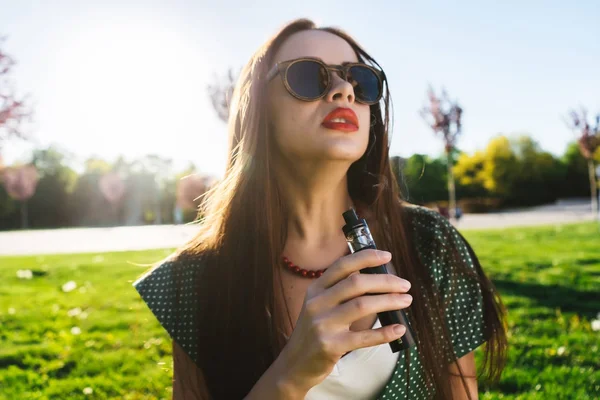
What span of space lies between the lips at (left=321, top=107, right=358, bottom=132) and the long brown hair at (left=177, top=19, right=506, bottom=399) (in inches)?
9.5

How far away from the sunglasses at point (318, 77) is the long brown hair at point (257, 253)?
12cm

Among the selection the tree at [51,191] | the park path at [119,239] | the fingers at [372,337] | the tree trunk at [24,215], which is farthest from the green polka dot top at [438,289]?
the tree at [51,191]

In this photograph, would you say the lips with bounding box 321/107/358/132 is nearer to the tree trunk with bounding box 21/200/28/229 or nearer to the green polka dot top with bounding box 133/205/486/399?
the green polka dot top with bounding box 133/205/486/399

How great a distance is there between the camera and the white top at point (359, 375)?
1.54 meters

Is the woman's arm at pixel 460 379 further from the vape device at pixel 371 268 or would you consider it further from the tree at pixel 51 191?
the tree at pixel 51 191

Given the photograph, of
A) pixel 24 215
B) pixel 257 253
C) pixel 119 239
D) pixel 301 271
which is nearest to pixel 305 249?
pixel 301 271

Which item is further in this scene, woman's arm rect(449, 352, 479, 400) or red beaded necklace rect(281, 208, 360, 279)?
red beaded necklace rect(281, 208, 360, 279)

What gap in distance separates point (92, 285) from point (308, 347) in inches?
277

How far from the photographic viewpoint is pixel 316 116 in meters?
1.55

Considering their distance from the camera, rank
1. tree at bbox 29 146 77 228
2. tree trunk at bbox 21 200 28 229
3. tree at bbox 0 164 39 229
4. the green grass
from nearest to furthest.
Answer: the green grass
tree at bbox 0 164 39 229
tree trunk at bbox 21 200 28 229
tree at bbox 29 146 77 228

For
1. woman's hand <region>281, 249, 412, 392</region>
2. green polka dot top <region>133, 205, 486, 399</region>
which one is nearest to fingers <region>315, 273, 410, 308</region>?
woman's hand <region>281, 249, 412, 392</region>

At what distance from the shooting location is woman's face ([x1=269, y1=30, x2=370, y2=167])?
1.53 meters

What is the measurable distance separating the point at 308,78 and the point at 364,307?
0.87m

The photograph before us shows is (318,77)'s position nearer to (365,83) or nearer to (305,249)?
(365,83)
